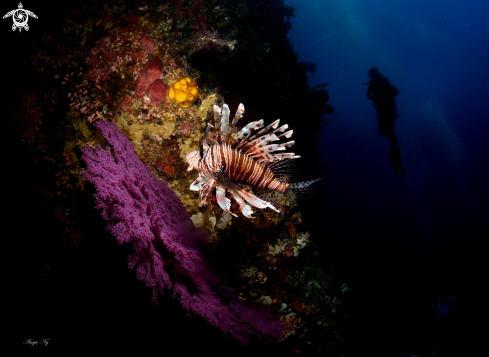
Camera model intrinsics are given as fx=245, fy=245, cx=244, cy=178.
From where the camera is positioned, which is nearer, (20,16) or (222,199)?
(222,199)

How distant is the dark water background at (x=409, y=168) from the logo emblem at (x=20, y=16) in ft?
19.5

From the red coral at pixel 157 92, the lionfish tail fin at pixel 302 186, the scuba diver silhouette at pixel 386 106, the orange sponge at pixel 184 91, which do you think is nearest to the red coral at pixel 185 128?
the orange sponge at pixel 184 91

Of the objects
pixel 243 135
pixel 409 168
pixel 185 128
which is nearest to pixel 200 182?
pixel 243 135

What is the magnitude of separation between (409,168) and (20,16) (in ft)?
210

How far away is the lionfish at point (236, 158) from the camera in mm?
2316

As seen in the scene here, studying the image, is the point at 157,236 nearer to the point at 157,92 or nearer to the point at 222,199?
the point at 222,199

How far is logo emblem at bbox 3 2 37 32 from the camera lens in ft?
11.0

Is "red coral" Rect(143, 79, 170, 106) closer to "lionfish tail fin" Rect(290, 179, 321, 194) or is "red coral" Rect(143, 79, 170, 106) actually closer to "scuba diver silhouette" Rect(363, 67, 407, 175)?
"lionfish tail fin" Rect(290, 179, 321, 194)

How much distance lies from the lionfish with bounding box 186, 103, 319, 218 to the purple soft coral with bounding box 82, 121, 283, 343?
0.50 m

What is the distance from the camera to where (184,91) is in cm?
294

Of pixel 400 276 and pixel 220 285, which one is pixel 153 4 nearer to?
pixel 220 285

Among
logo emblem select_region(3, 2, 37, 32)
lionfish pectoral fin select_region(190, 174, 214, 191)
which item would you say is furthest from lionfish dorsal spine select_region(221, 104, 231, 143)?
logo emblem select_region(3, 2, 37, 32)

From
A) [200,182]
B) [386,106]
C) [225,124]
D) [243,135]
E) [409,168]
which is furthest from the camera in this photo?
[409,168]

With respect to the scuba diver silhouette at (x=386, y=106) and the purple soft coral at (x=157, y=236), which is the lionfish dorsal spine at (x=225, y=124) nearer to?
the purple soft coral at (x=157, y=236)
